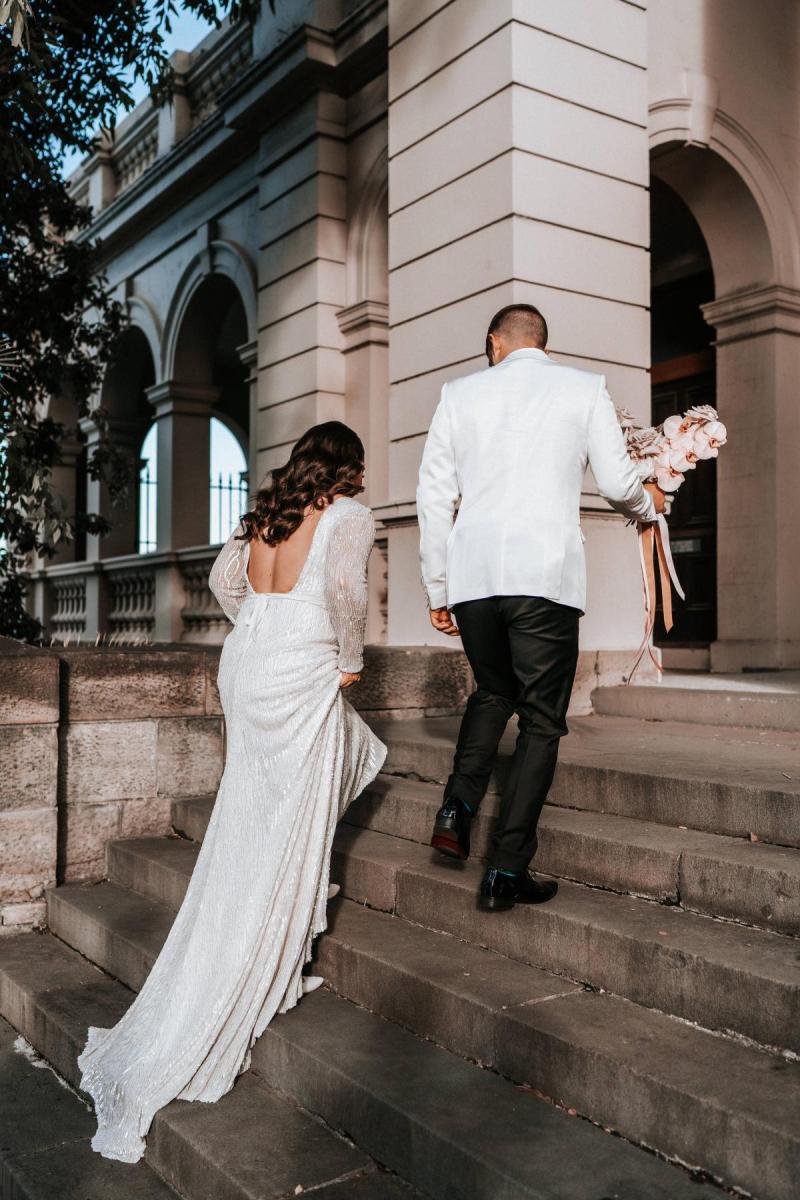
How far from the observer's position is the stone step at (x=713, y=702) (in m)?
5.55

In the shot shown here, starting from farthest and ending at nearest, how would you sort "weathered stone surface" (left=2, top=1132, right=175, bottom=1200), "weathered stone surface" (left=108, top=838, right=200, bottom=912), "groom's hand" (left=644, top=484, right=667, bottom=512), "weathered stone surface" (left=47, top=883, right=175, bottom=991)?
"weathered stone surface" (left=108, top=838, right=200, bottom=912)
"weathered stone surface" (left=47, top=883, right=175, bottom=991)
"groom's hand" (left=644, top=484, right=667, bottom=512)
"weathered stone surface" (left=2, top=1132, right=175, bottom=1200)

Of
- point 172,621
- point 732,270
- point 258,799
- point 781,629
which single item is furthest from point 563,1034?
point 172,621

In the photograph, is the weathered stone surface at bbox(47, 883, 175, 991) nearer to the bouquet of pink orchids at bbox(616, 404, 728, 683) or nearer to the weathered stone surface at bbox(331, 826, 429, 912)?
the weathered stone surface at bbox(331, 826, 429, 912)

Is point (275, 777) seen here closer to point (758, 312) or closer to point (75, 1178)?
point (75, 1178)

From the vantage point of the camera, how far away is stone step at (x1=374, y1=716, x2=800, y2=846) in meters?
3.82

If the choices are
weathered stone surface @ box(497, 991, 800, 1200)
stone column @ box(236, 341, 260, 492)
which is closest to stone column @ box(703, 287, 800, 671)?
stone column @ box(236, 341, 260, 492)

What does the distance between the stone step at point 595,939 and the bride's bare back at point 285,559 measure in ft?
3.85

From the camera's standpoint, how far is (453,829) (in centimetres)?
367

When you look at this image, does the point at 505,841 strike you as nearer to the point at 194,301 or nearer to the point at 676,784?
the point at 676,784

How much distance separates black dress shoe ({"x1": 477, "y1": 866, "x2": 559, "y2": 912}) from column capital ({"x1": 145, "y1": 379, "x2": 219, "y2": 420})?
11533 millimetres

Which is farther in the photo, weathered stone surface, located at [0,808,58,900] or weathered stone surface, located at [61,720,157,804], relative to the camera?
weathered stone surface, located at [61,720,157,804]

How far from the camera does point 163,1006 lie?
3682 mm

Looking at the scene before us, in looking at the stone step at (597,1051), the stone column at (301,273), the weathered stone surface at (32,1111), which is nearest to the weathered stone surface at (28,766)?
the weathered stone surface at (32,1111)

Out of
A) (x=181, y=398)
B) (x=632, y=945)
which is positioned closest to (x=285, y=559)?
(x=632, y=945)
